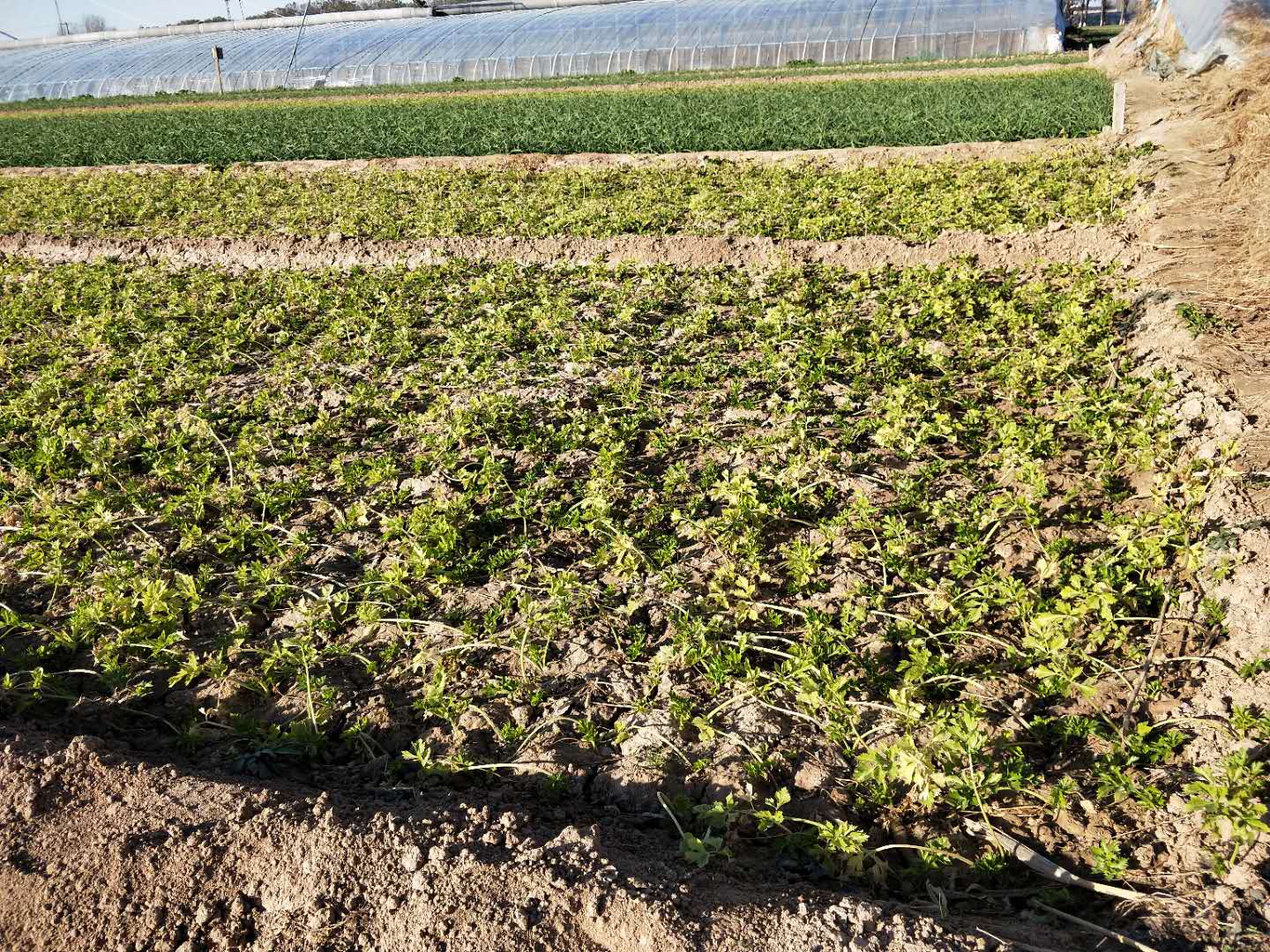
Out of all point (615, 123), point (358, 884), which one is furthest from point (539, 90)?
point (358, 884)

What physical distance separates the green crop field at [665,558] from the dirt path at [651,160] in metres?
6.66

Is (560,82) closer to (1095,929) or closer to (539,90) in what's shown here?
(539,90)

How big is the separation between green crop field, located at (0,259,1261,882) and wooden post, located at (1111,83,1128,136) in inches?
305

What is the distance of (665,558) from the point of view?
430 cm

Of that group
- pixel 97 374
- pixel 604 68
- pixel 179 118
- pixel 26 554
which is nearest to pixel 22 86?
pixel 179 118

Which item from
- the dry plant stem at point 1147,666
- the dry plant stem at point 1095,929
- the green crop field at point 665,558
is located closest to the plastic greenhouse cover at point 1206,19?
the green crop field at point 665,558

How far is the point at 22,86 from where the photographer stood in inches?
1658

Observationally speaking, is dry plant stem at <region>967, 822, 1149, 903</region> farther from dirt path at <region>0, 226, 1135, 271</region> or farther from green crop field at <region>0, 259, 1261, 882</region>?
dirt path at <region>0, 226, 1135, 271</region>

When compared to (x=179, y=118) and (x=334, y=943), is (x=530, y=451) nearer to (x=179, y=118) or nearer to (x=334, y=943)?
(x=334, y=943)

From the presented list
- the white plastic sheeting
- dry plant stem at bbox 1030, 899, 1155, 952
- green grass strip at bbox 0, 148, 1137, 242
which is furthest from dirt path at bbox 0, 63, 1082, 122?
dry plant stem at bbox 1030, 899, 1155, 952

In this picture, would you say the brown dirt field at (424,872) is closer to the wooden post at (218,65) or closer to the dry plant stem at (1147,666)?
the dry plant stem at (1147,666)

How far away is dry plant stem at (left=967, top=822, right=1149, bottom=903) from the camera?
8.41 ft

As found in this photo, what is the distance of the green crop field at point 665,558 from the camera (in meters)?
3.16

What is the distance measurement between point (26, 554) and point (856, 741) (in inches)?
174
